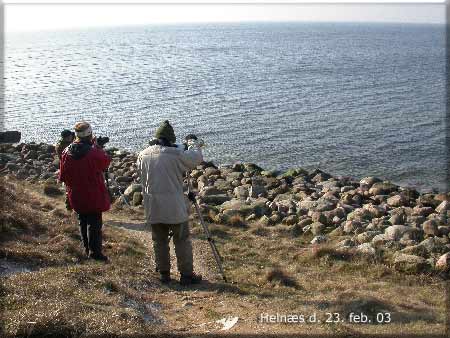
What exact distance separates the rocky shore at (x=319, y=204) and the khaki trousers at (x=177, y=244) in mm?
3768

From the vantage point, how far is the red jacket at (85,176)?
862 centimetres

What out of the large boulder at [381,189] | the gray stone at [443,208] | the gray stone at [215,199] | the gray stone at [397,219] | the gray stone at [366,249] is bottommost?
the large boulder at [381,189]

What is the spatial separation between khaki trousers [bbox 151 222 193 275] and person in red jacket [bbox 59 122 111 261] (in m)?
1.05

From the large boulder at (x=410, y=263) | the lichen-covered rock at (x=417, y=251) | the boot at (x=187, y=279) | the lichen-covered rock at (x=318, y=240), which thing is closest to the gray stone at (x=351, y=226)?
the lichen-covered rock at (x=318, y=240)

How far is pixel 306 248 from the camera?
1177cm

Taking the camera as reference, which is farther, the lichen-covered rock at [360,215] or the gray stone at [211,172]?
the gray stone at [211,172]

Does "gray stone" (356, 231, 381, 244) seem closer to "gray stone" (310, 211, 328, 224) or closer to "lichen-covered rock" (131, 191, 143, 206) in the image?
"gray stone" (310, 211, 328, 224)

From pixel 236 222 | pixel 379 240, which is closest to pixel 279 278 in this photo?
pixel 379 240

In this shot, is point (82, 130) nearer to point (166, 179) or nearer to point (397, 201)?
point (166, 179)

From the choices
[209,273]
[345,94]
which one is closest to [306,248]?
[209,273]

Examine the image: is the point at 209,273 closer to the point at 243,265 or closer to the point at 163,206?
the point at 243,265

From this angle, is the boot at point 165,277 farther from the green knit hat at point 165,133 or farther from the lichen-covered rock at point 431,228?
the lichen-covered rock at point 431,228

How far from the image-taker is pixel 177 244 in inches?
336

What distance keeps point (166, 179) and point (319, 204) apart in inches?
361
